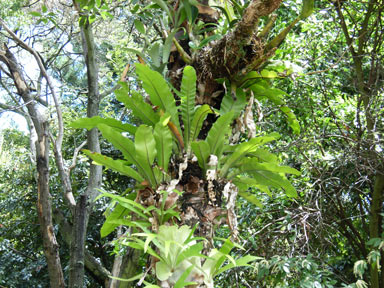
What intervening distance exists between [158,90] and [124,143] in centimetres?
21

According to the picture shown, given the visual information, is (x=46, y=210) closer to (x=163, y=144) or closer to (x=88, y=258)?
(x=88, y=258)

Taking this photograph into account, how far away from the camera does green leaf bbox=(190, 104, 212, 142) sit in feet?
4.56

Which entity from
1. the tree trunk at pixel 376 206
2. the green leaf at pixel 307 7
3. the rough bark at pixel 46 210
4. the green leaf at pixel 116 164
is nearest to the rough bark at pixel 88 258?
the rough bark at pixel 46 210

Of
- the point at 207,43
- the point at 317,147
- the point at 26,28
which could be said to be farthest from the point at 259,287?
the point at 26,28

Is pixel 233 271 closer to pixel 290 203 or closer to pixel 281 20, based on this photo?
pixel 290 203

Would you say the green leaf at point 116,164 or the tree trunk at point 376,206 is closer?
the green leaf at point 116,164

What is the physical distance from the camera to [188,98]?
56.1 inches

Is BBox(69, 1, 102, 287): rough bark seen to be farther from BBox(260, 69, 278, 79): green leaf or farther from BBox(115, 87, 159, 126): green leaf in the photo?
BBox(260, 69, 278, 79): green leaf

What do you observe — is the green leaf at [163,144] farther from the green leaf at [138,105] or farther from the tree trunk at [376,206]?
the tree trunk at [376,206]

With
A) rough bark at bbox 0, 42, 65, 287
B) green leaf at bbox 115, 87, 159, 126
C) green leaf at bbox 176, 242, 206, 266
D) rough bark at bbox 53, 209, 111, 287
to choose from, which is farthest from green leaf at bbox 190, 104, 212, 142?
rough bark at bbox 53, 209, 111, 287

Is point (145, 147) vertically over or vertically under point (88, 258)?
over

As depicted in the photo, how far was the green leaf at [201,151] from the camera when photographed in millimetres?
1339

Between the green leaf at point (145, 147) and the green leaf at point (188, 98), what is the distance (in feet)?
0.54

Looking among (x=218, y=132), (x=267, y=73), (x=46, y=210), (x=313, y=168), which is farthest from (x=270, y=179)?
(x=46, y=210)
